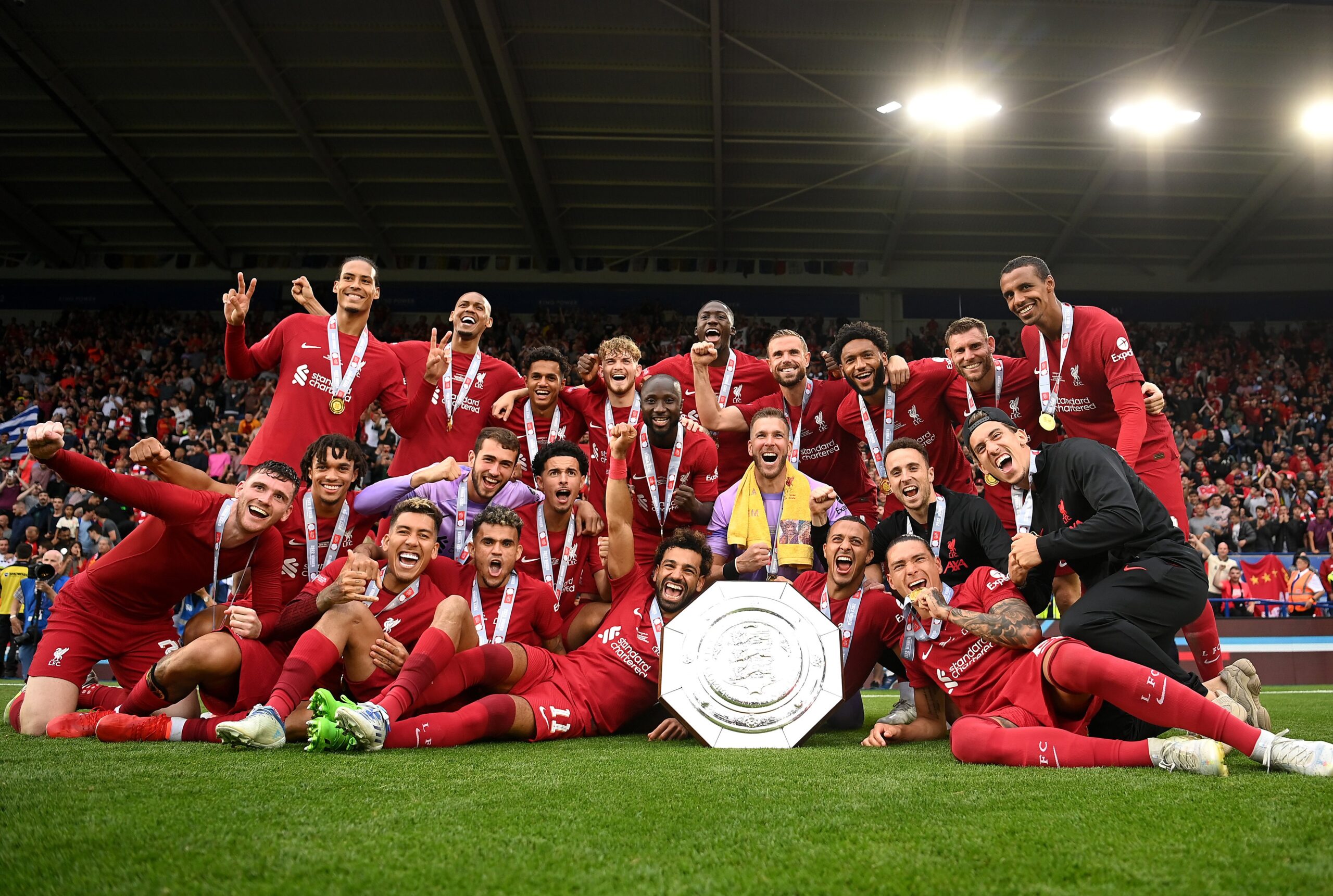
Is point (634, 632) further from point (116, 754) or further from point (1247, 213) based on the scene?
point (1247, 213)

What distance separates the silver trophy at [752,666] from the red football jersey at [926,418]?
1.98 metres

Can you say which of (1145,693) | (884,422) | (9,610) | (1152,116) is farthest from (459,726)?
(1152,116)

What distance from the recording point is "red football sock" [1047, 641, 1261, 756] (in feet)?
10.7

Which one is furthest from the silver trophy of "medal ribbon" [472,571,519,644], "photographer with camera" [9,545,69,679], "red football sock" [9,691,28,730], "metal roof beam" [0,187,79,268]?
"metal roof beam" [0,187,79,268]

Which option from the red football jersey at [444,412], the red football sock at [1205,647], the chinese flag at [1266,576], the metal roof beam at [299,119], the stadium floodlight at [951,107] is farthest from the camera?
the stadium floodlight at [951,107]

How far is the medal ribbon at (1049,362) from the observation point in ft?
18.5

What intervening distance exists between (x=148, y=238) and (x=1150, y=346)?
91.0 feet

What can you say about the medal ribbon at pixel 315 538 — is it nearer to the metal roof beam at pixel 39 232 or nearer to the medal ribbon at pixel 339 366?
the medal ribbon at pixel 339 366

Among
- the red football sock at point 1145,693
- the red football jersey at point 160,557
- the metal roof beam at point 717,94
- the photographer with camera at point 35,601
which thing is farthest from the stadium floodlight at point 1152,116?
the photographer with camera at point 35,601

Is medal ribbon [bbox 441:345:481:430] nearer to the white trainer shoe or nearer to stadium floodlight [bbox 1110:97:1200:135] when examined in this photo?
the white trainer shoe

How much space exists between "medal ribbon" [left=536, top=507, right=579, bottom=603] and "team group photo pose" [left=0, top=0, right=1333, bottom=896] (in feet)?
0.09

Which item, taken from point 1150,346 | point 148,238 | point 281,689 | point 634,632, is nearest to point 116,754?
point 281,689

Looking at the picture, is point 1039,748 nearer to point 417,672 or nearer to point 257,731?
point 417,672

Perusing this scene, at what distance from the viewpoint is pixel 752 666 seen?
14.7 ft
